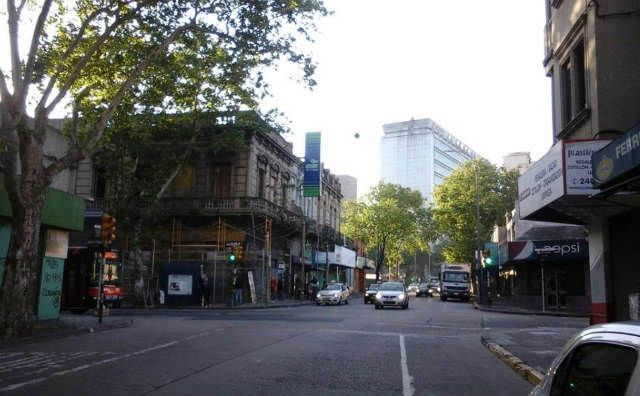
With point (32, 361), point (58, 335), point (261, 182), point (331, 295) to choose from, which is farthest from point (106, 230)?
point (331, 295)

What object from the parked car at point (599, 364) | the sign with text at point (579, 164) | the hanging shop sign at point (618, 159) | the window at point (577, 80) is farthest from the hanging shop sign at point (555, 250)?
the parked car at point (599, 364)

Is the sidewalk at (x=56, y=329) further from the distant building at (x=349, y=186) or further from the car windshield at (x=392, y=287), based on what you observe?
the distant building at (x=349, y=186)

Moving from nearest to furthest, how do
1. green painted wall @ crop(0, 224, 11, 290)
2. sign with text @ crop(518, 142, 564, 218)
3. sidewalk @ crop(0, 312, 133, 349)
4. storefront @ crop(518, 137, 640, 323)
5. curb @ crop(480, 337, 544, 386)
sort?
curb @ crop(480, 337, 544, 386), storefront @ crop(518, 137, 640, 323), sign with text @ crop(518, 142, 564, 218), sidewalk @ crop(0, 312, 133, 349), green painted wall @ crop(0, 224, 11, 290)

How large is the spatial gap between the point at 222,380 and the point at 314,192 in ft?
105

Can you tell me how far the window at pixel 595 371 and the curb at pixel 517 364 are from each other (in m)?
5.18

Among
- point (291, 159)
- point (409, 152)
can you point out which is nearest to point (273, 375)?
point (291, 159)

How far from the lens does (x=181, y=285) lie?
33219 millimetres

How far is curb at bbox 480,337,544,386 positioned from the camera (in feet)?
30.4

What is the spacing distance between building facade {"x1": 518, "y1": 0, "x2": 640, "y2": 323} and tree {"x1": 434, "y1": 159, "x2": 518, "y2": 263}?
157 feet

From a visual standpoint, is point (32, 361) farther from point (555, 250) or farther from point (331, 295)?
point (331, 295)

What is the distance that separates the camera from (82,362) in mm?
10469

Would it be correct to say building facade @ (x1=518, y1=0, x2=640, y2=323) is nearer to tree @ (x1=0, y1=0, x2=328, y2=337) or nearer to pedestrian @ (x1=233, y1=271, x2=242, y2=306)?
tree @ (x1=0, y1=0, x2=328, y2=337)

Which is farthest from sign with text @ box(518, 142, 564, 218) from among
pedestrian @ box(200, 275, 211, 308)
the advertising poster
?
the advertising poster

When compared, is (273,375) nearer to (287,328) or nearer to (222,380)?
(222,380)
